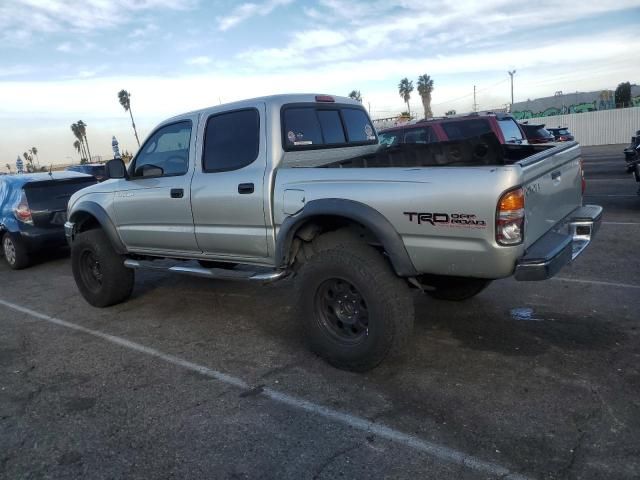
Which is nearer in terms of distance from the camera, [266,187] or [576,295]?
[266,187]

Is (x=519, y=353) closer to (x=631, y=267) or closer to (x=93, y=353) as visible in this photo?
(x=631, y=267)

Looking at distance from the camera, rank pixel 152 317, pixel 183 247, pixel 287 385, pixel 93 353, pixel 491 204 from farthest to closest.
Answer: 1. pixel 152 317
2. pixel 183 247
3. pixel 93 353
4. pixel 287 385
5. pixel 491 204

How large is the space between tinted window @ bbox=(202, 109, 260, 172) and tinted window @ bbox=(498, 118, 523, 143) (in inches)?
297

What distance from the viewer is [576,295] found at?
5.23 metres

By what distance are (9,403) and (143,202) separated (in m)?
2.23

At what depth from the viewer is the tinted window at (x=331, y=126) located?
16.0ft

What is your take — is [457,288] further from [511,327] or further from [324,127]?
[324,127]

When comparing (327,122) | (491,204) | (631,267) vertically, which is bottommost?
(631,267)

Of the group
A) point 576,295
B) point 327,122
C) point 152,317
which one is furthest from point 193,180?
point 576,295

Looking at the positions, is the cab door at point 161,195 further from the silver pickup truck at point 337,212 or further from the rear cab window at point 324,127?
the rear cab window at point 324,127

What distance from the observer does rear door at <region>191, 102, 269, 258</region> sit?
432cm

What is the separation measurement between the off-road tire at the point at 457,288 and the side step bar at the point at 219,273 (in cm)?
161

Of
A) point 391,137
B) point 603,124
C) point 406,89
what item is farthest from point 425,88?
point 391,137

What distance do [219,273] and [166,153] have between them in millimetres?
1496
